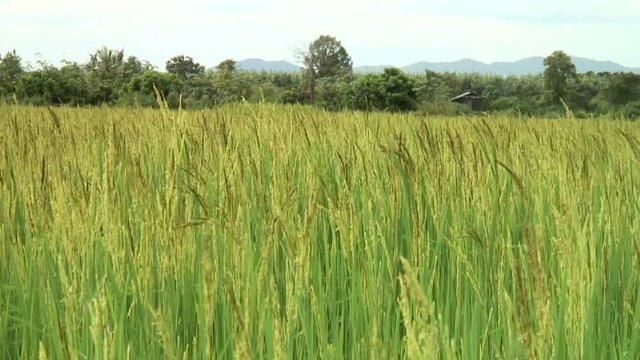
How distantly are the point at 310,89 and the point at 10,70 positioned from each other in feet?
42.1

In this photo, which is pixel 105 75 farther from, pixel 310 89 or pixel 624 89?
pixel 624 89

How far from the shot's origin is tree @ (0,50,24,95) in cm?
2507

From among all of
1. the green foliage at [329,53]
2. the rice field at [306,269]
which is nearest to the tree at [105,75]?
the rice field at [306,269]

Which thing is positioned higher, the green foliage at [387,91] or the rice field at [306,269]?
the green foliage at [387,91]

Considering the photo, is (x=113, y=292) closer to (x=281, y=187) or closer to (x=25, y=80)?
(x=281, y=187)

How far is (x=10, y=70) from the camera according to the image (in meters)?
28.0

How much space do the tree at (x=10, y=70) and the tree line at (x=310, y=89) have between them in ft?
0.13

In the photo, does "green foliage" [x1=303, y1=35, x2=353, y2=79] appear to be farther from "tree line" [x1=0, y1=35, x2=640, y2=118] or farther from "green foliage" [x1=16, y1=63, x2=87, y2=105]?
"green foliage" [x1=16, y1=63, x2=87, y2=105]

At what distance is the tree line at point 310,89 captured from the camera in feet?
71.9

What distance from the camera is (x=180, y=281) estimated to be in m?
1.48

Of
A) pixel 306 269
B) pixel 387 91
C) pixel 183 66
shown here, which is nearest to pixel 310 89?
pixel 387 91

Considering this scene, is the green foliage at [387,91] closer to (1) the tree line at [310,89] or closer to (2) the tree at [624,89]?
(1) the tree line at [310,89]

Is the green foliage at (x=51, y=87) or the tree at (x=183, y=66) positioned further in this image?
the tree at (x=183, y=66)

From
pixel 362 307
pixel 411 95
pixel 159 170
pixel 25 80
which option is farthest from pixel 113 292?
pixel 411 95
